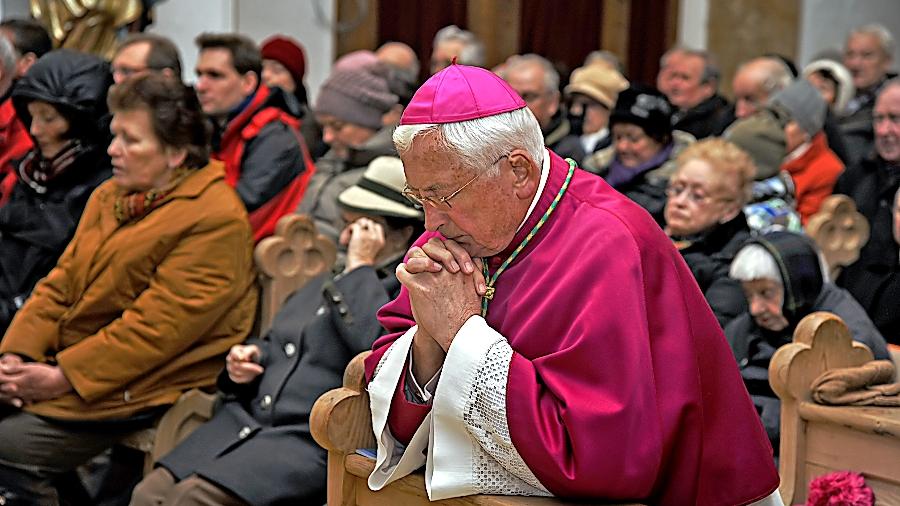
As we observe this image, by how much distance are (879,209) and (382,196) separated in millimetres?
2606

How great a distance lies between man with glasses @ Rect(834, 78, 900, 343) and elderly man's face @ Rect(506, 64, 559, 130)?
54.3 inches

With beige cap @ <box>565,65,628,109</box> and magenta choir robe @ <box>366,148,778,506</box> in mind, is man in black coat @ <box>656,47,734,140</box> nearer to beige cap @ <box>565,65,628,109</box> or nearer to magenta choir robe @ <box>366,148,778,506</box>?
beige cap @ <box>565,65,628,109</box>

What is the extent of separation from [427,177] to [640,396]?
1.74ft

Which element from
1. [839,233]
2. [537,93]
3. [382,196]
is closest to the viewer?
[382,196]

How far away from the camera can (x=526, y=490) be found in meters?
2.34

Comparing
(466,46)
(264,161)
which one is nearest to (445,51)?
(466,46)

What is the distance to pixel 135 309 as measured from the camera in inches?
160

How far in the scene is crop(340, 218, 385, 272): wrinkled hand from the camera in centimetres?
371

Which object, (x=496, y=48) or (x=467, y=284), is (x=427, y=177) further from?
(x=496, y=48)

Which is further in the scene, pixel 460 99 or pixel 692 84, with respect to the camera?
pixel 692 84

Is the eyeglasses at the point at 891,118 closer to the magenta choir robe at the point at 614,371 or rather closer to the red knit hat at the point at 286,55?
the red knit hat at the point at 286,55

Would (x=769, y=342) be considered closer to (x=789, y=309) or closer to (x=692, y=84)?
(x=789, y=309)

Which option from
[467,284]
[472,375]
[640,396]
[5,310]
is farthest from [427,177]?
[5,310]

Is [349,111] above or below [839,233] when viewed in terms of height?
above
